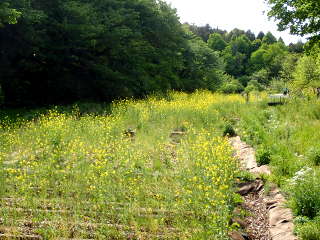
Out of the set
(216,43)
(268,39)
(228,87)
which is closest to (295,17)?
(228,87)

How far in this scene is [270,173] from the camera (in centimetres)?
684

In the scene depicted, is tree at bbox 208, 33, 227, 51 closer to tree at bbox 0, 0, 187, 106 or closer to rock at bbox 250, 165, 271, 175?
tree at bbox 0, 0, 187, 106

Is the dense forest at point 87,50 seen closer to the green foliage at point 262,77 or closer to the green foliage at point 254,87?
the green foliage at point 254,87

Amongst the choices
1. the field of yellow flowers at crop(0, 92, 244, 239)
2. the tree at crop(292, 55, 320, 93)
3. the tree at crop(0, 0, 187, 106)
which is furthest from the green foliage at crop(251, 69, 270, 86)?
the field of yellow flowers at crop(0, 92, 244, 239)

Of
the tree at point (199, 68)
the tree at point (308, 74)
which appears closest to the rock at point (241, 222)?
the tree at point (199, 68)

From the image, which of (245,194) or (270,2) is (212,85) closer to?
(270,2)

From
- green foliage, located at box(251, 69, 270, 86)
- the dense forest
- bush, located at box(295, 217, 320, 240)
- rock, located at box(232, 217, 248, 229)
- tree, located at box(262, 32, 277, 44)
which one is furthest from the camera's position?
tree, located at box(262, 32, 277, 44)

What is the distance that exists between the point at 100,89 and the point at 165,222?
54.4 ft

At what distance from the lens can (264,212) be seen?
5871 mm

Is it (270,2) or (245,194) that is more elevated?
(270,2)

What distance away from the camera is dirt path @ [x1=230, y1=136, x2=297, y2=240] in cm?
502

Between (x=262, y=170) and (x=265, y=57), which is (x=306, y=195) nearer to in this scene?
(x=262, y=170)

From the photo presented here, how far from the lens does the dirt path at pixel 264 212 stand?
5023mm

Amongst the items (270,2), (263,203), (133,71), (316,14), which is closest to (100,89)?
(133,71)
